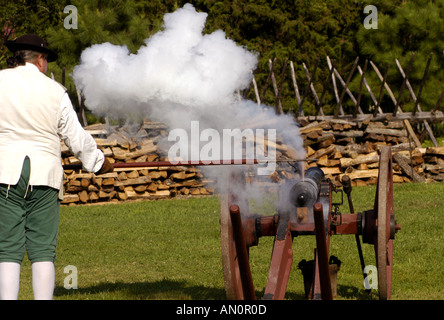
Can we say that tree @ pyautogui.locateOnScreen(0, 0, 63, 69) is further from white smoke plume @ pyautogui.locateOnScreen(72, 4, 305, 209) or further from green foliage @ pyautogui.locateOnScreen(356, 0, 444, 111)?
white smoke plume @ pyautogui.locateOnScreen(72, 4, 305, 209)

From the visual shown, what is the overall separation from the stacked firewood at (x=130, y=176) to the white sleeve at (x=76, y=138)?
9460mm

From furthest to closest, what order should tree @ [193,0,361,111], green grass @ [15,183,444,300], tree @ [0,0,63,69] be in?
tree @ [193,0,361,111], tree @ [0,0,63,69], green grass @ [15,183,444,300]

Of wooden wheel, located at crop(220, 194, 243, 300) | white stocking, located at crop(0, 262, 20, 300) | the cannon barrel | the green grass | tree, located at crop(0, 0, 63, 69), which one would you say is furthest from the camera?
tree, located at crop(0, 0, 63, 69)

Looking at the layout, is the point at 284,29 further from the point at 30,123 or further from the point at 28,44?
the point at 30,123

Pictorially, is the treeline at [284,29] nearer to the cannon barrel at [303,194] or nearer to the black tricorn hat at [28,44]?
the black tricorn hat at [28,44]

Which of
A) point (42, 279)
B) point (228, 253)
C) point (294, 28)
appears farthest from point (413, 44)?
point (42, 279)

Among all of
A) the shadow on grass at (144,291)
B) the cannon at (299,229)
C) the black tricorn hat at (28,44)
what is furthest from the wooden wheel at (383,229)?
the black tricorn hat at (28,44)

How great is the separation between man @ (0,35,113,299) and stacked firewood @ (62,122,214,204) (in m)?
9.75

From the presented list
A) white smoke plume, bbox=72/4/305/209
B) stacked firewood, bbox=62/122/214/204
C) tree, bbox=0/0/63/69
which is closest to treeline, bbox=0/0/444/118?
tree, bbox=0/0/63/69

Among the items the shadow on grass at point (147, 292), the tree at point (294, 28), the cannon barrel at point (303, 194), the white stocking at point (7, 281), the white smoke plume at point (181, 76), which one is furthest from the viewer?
the tree at point (294, 28)

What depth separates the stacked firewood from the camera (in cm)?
1505

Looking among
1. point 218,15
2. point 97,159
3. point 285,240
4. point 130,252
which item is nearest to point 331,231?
point 285,240

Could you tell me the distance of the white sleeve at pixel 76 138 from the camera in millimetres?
5145

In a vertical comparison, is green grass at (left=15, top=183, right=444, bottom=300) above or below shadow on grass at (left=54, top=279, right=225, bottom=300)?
above
